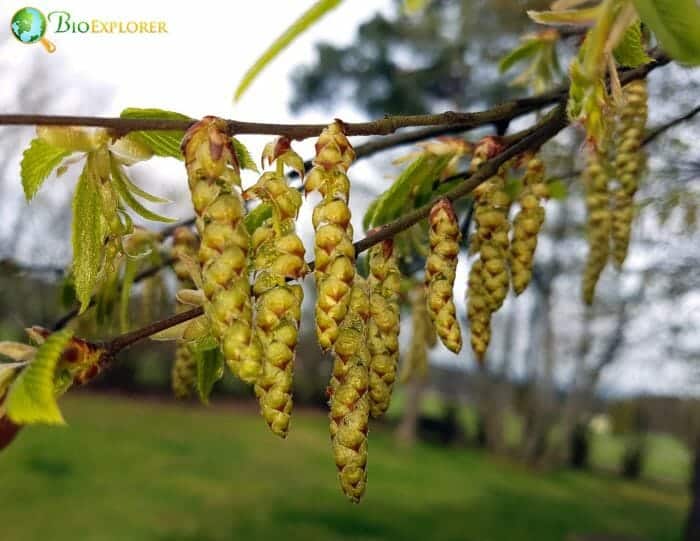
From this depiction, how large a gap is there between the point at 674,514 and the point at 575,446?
3.47 m

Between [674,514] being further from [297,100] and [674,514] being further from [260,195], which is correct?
[260,195]

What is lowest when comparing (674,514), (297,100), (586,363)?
(674,514)

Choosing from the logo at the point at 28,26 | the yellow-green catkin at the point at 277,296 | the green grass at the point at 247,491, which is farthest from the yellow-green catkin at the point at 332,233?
the green grass at the point at 247,491

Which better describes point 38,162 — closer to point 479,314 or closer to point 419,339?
point 479,314

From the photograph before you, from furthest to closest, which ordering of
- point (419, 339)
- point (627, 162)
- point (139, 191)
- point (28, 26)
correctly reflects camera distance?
point (28, 26) < point (419, 339) < point (627, 162) < point (139, 191)

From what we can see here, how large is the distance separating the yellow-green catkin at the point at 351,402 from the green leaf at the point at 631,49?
39 cm

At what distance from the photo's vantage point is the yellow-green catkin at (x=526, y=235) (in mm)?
824

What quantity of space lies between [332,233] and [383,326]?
0.14 metres

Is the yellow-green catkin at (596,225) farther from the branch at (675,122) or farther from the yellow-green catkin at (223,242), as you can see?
the yellow-green catkin at (223,242)

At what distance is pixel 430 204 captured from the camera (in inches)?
27.4

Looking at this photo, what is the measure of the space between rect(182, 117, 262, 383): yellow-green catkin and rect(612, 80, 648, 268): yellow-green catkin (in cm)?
72

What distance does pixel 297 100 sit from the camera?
515 inches

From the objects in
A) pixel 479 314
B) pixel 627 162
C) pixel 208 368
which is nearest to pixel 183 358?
pixel 208 368

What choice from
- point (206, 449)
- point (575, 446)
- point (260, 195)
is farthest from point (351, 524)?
point (575, 446)
